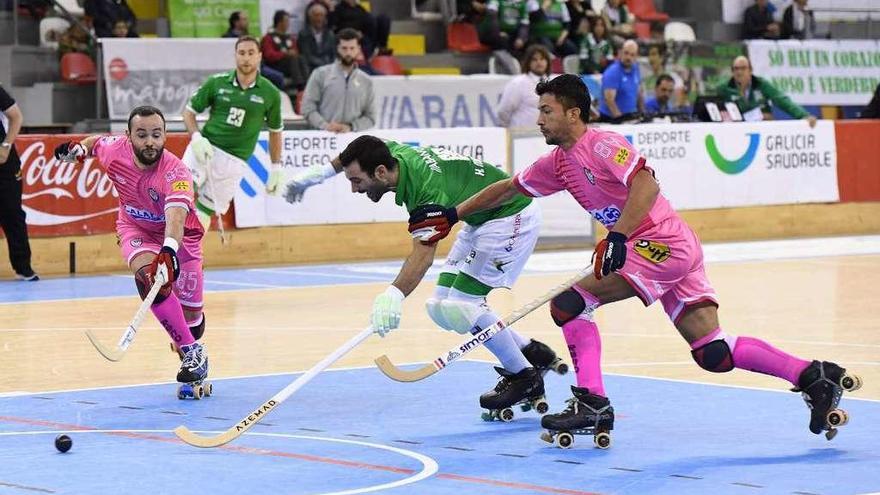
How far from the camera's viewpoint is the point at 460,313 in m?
9.58

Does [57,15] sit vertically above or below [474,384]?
above

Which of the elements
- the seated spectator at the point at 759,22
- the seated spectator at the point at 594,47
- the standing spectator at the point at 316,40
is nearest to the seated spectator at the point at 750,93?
the seated spectator at the point at 594,47

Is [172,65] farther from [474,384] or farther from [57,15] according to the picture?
[474,384]

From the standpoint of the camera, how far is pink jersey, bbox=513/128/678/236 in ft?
28.0

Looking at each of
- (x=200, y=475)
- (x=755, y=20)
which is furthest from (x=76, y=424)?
(x=755, y=20)

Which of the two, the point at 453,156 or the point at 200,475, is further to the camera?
the point at 453,156

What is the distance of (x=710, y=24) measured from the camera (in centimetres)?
3038

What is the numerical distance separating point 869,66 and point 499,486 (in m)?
24.5

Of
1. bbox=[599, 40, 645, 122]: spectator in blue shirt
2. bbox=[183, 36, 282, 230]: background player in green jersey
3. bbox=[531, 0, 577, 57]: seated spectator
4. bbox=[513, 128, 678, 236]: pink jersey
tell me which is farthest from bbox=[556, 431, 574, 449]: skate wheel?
bbox=[531, 0, 577, 57]: seated spectator

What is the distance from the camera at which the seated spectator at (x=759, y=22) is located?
29.5 meters

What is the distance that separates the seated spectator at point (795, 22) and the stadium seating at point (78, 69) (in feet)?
44.1

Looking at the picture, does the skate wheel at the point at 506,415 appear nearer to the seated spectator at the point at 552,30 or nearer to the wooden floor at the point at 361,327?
the wooden floor at the point at 361,327

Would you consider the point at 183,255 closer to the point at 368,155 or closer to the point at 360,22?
the point at 368,155

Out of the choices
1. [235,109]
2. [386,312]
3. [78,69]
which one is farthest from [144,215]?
[78,69]
